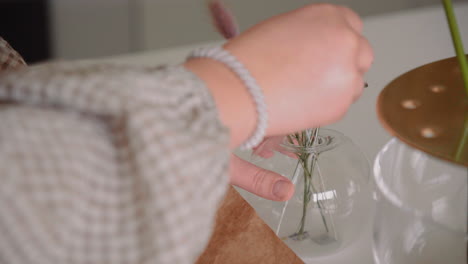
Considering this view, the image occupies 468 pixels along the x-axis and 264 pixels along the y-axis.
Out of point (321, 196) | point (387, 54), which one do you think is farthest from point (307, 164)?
point (387, 54)

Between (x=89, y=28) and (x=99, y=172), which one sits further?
(x=89, y=28)

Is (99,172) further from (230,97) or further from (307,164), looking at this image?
(307,164)

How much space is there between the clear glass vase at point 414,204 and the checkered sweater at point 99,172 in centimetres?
11

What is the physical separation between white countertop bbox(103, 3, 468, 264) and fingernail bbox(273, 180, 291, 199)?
0.09 metres

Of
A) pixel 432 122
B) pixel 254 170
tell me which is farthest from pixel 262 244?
pixel 432 122

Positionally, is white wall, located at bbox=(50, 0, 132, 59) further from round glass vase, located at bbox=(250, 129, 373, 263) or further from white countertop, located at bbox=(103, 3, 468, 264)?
round glass vase, located at bbox=(250, 129, 373, 263)

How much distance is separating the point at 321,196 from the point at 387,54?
32cm

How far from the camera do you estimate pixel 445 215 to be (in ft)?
0.90

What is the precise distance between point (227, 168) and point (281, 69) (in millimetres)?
64

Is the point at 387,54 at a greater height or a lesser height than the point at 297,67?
lesser

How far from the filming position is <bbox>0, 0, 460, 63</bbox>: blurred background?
127 cm

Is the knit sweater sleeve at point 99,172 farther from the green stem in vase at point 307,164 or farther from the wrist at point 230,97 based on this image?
the green stem in vase at point 307,164

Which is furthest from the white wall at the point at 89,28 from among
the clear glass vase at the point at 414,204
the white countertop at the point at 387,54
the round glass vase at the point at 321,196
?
the clear glass vase at the point at 414,204

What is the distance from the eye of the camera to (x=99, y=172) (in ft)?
0.71
